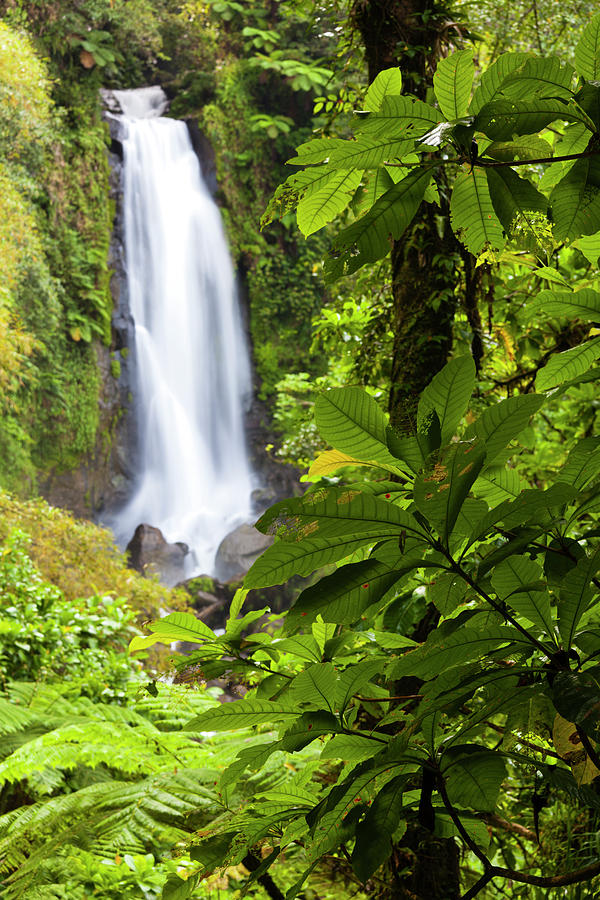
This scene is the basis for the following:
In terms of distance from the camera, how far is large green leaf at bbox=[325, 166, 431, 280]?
21.0 inches

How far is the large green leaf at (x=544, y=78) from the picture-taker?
0.47 metres

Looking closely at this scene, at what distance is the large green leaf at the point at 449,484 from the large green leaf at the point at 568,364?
10.4 inches

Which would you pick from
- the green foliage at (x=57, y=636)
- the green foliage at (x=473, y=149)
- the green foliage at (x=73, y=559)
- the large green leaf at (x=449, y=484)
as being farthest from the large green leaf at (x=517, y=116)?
the green foliage at (x=73, y=559)

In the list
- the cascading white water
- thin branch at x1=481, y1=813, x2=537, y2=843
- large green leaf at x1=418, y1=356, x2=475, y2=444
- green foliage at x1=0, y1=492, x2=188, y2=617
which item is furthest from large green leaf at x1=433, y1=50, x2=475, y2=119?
the cascading white water

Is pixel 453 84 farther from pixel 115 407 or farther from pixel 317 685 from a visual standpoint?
pixel 115 407

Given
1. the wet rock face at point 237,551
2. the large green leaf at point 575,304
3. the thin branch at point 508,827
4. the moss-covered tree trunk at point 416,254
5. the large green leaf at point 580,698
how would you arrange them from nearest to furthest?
the large green leaf at point 580,698 → the large green leaf at point 575,304 → the thin branch at point 508,827 → the moss-covered tree trunk at point 416,254 → the wet rock face at point 237,551

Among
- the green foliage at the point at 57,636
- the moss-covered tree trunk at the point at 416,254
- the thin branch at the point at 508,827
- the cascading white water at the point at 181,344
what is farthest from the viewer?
the cascading white water at the point at 181,344

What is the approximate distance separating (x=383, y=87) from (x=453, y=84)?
9 cm

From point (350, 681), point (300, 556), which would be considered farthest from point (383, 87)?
point (350, 681)

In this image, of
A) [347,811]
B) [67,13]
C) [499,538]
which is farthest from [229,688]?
[67,13]

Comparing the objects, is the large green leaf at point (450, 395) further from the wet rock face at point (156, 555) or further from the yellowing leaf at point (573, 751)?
the wet rock face at point (156, 555)

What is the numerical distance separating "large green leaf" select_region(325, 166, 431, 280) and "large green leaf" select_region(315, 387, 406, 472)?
109 millimetres

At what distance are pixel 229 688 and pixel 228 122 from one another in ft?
49.0

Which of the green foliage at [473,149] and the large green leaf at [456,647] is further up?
the green foliage at [473,149]
